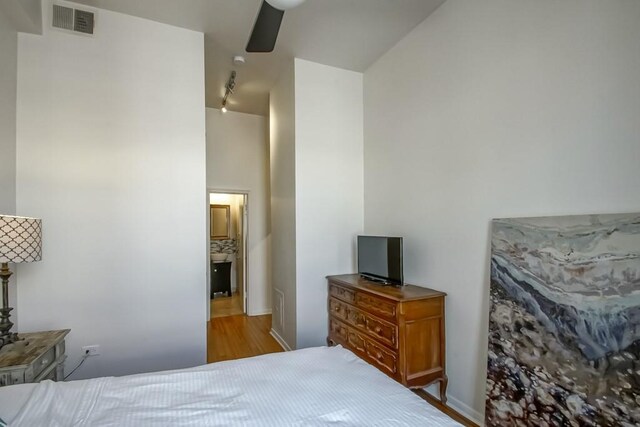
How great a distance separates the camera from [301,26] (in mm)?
2922

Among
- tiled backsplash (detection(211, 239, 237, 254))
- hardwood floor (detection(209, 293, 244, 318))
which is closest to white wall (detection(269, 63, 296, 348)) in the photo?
hardwood floor (detection(209, 293, 244, 318))

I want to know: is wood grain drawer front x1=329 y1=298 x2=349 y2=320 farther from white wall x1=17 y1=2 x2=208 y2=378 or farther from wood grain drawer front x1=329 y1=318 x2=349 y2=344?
white wall x1=17 y1=2 x2=208 y2=378

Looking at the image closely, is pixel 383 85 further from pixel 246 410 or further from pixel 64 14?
pixel 246 410

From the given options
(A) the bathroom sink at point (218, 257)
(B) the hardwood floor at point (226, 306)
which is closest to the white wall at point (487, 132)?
(B) the hardwood floor at point (226, 306)

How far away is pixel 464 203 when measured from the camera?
2.44 m

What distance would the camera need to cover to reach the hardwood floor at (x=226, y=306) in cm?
526

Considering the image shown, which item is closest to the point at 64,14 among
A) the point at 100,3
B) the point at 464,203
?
the point at 100,3

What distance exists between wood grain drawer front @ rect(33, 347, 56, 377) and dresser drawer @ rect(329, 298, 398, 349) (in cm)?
230

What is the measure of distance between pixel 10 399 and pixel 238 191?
4.03m

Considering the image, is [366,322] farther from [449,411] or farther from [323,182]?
[323,182]

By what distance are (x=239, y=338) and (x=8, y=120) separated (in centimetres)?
319

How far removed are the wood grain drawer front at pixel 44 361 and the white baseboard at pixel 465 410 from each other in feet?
9.35

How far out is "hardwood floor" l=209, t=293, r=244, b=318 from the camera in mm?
5262

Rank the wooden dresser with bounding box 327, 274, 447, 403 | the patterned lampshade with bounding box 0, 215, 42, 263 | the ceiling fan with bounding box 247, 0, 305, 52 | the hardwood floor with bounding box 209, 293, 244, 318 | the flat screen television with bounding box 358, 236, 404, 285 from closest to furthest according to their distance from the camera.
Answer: the ceiling fan with bounding box 247, 0, 305, 52 < the patterned lampshade with bounding box 0, 215, 42, 263 < the wooden dresser with bounding box 327, 274, 447, 403 < the flat screen television with bounding box 358, 236, 404, 285 < the hardwood floor with bounding box 209, 293, 244, 318
